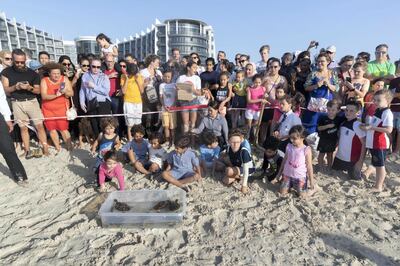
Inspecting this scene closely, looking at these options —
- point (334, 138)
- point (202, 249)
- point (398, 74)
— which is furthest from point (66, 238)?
point (398, 74)

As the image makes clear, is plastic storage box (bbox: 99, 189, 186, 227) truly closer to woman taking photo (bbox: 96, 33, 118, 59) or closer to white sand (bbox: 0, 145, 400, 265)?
white sand (bbox: 0, 145, 400, 265)

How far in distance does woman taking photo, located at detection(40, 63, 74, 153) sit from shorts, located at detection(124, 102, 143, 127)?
102cm

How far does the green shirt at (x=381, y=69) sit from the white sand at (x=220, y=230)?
258 cm

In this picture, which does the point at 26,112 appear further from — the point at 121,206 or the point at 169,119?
the point at 121,206

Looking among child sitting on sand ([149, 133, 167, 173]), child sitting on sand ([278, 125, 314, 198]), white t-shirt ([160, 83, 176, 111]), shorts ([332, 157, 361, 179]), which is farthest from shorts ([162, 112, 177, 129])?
shorts ([332, 157, 361, 179])

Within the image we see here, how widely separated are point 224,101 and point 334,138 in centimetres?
204

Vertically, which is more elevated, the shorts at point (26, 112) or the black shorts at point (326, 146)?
the shorts at point (26, 112)

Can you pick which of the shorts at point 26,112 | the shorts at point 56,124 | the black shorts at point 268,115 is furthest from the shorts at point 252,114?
the shorts at point 26,112

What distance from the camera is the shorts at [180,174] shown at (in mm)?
4215

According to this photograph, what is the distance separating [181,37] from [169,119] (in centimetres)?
3871

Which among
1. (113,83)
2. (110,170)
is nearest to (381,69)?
(113,83)

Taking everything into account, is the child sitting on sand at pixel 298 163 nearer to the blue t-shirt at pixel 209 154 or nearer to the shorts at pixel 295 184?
the shorts at pixel 295 184

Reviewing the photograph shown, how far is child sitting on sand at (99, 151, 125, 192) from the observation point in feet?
12.6

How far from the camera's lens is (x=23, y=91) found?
4.78 metres
